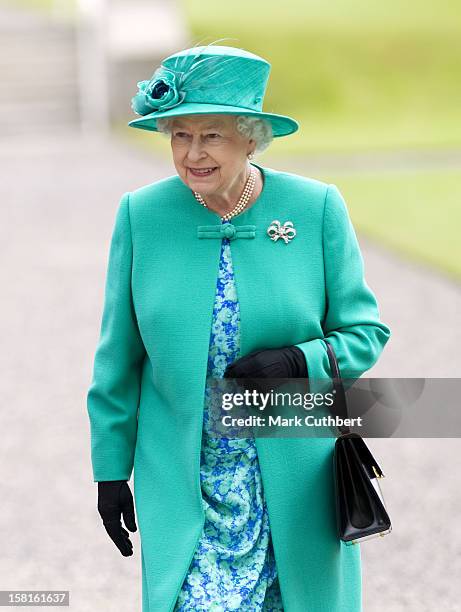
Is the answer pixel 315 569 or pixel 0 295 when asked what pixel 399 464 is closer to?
pixel 315 569

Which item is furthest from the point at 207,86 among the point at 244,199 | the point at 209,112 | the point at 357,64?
the point at 357,64

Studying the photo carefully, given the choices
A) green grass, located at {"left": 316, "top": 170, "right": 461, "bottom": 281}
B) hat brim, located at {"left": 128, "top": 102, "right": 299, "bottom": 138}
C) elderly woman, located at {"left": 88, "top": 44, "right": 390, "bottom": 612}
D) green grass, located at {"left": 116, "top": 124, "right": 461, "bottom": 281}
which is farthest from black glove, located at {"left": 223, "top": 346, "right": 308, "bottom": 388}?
green grass, located at {"left": 116, "top": 124, "right": 461, "bottom": 281}

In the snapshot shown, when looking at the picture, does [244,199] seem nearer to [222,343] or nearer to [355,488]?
[222,343]

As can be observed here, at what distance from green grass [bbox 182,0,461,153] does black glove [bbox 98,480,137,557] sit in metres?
14.9

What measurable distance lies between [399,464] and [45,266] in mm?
5229

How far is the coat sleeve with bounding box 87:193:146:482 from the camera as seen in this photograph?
119 inches

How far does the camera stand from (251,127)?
290cm

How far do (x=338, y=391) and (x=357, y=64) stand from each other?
20.1m

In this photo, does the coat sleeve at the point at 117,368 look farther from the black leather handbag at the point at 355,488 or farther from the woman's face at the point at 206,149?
the black leather handbag at the point at 355,488

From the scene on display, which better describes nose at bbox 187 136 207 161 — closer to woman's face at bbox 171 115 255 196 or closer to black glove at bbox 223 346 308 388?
woman's face at bbox 171 115 255 196

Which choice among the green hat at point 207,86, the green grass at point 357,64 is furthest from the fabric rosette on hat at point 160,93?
the green grass at point 357,64

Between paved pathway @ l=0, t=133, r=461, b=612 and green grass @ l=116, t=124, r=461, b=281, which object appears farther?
green grass @ l=116, t=124, r=461, b=281

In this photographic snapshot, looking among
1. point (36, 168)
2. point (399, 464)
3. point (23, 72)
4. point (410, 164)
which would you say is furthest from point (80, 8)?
point (399, 464)

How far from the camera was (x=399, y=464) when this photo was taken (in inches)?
223
